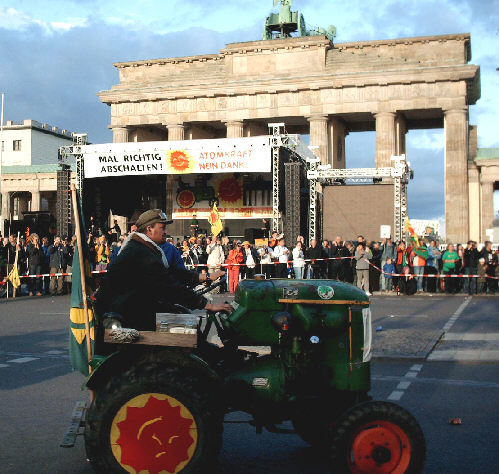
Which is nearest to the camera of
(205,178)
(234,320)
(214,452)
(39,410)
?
(214,452)

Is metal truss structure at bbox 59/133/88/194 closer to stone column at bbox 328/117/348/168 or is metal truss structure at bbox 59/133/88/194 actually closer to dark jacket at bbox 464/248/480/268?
dark jacket at bbox 464/248/480/268

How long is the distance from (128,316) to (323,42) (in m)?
56.5

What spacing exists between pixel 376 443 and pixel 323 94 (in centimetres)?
5511

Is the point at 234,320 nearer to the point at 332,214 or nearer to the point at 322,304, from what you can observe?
the point at 322,304

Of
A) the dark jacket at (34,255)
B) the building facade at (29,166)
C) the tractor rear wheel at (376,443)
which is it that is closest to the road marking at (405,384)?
the tractor rear wheel at (376,443)

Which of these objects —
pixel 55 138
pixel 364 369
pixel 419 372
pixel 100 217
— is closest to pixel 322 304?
pixel 364 369

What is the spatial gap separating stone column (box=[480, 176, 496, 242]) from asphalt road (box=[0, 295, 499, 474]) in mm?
47914

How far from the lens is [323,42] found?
195ft

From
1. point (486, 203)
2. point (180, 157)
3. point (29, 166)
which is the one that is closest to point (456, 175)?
point (486, 203)

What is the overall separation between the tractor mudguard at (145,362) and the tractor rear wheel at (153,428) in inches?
7.2

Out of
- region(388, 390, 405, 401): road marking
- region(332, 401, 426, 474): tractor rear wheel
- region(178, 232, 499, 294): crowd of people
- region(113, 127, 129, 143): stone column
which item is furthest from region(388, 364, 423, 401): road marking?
region(113, 127, 129, 143): stone column

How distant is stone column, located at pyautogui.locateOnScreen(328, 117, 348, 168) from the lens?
60.2 m

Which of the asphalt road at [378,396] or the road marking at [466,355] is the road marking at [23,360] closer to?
the asphalt road at [378,396]

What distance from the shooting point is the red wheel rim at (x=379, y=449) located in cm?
483
